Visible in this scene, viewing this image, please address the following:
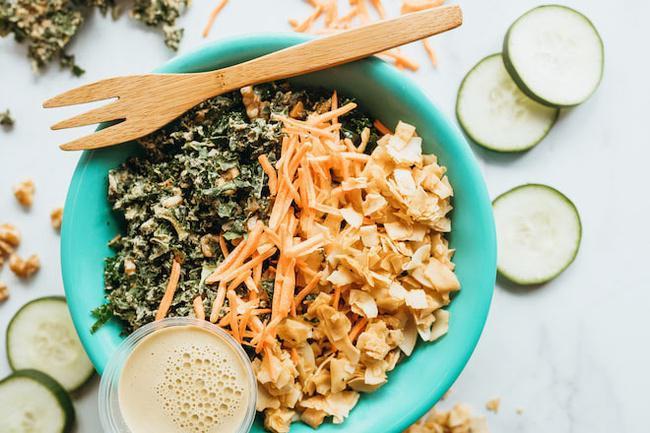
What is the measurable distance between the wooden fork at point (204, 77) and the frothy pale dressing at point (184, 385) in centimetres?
67

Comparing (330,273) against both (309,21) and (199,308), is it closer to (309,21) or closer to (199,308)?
(199,308)

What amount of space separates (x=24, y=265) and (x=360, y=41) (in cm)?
161

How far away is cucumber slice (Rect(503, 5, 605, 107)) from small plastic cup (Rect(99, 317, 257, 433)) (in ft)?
4.97

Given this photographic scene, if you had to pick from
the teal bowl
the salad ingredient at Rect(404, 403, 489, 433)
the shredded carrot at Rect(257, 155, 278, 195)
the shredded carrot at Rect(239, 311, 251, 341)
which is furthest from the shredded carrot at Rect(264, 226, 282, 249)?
the salad ingredient at Rect(404, 403, 489, 433)

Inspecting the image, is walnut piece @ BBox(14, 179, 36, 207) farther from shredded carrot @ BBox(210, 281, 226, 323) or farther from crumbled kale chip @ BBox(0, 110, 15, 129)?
shredded carrot @ BBox(210, 281, 226, 323)

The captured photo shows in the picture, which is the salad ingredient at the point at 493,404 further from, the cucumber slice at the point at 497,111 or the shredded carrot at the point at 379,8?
the shredded carrot at the point at 379,8

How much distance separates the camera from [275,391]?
6.94 feet

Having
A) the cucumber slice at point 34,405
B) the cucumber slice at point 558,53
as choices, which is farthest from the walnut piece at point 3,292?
the cucumber slice at point 558,53

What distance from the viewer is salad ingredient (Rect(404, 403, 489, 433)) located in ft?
8.70

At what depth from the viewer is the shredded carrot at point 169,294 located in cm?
211

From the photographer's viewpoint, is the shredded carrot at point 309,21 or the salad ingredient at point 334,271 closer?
the salad ingredient at point 334,271

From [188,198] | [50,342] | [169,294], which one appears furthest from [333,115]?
[50,342]

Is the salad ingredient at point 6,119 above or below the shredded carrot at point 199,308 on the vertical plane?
above

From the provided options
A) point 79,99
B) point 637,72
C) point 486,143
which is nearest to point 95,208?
point 79,99
